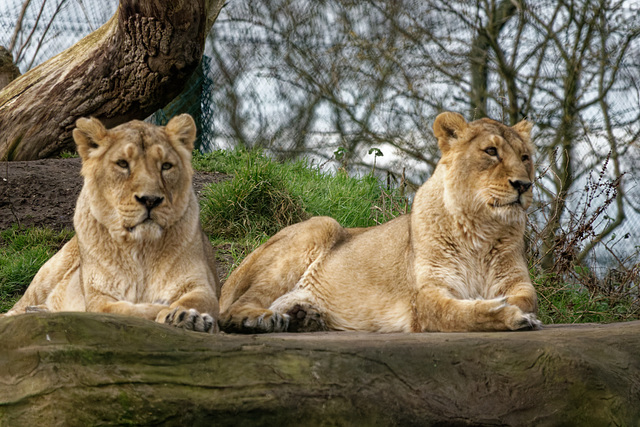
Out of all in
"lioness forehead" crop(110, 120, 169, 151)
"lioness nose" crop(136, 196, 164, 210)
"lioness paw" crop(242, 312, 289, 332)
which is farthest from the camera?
"lioness paw" crop(242, 312, 289, 332)

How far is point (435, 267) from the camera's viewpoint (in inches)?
181

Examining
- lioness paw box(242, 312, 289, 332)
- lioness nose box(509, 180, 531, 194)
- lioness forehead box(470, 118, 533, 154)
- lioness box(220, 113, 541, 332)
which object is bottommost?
lioness paw box(242, 312, 289, 332)

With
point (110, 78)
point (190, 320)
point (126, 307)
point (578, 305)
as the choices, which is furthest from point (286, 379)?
point (110, 78)

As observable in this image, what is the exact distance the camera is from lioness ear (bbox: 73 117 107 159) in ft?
13.8

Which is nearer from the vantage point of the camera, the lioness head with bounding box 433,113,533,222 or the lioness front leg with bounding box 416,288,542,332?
the lioness front leg with bounding box 416,288,542,332

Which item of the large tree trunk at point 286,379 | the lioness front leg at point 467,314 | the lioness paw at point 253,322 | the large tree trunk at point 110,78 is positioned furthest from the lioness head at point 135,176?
the large tree trunk at point 110,78

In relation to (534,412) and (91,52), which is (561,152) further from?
(534,412)

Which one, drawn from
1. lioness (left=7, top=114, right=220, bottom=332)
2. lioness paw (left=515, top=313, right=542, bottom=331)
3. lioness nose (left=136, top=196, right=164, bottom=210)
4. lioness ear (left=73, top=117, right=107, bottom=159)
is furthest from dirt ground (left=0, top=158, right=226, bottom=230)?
lioness paw (left=515, top=313, right=542, bottom=331)

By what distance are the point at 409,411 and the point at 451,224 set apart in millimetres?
1814

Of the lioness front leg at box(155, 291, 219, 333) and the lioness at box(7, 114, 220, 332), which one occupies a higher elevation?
the lioness at box(7, 114, 220, 332)

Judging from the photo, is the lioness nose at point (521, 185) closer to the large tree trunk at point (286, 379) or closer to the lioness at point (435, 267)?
the lioness at point (435, 267)

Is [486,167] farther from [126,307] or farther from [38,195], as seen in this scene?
[38,195]

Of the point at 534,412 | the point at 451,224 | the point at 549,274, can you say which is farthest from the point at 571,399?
the point at 549,274

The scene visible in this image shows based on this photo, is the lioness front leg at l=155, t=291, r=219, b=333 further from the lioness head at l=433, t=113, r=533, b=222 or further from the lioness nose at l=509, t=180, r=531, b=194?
the lioness nose at l=509, t=180, r=531, b=194
